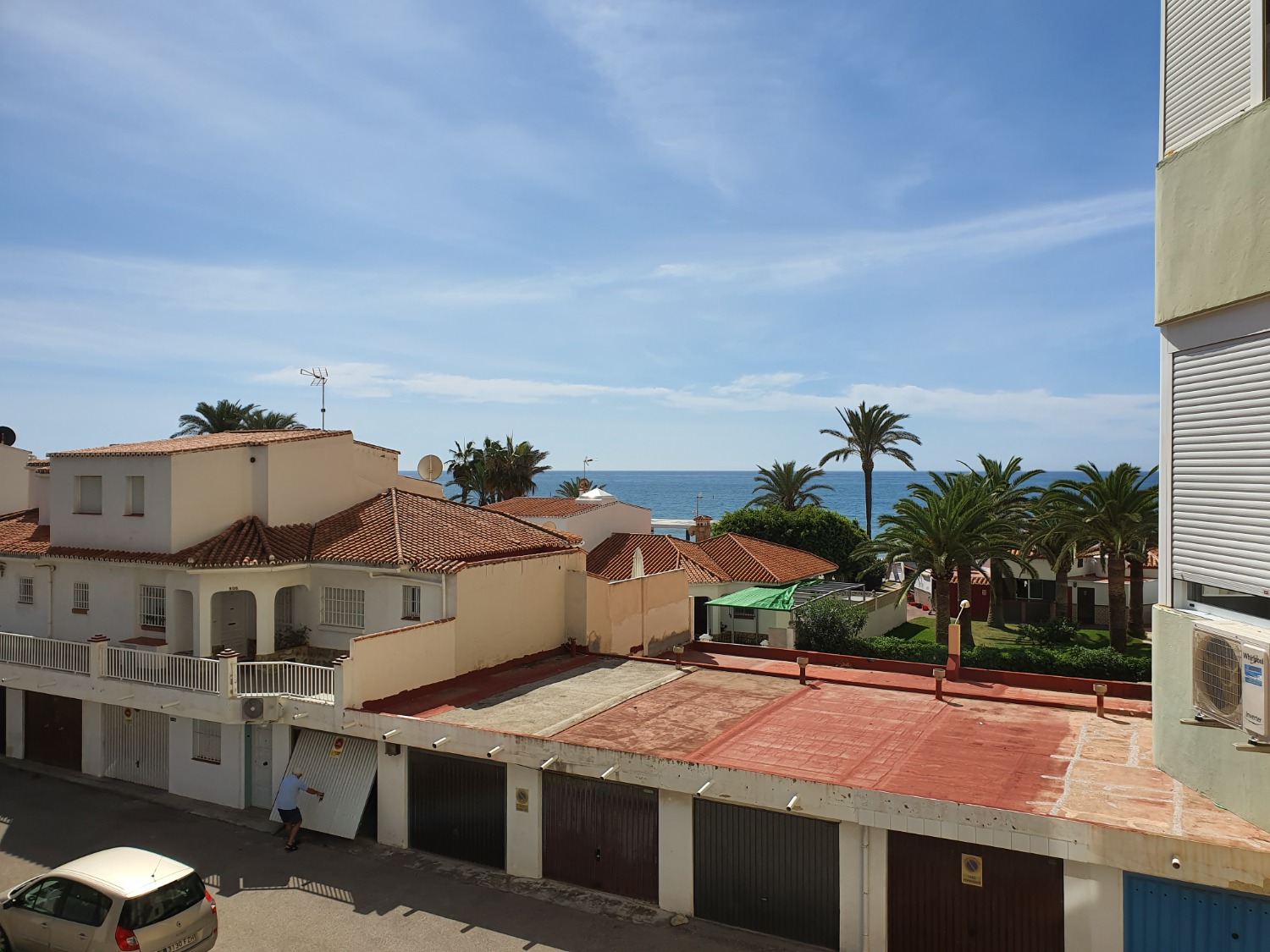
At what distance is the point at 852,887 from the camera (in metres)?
11.5

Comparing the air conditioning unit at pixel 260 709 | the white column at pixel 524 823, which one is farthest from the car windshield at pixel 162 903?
the air conditioning unit at pixel 260 709

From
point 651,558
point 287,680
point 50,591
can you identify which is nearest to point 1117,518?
point 651,558

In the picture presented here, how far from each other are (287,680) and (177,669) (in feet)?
8.58

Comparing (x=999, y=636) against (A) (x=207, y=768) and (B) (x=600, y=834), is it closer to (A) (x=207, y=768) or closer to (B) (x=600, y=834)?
(B) (x=600, y=834)

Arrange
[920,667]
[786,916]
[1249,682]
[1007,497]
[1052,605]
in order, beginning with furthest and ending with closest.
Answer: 1. [1052,605]
2. [1007,497]
3. [920,667]
4. [786,916]
5. [1249,682]

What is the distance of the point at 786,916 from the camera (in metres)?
12.0

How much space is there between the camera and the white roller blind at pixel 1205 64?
10375 mm

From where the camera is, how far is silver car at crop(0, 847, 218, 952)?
10453 millimetres

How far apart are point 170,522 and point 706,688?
12.2 metres

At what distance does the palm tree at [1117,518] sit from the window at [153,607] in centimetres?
2848

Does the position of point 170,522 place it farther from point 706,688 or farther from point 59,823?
point 706,688

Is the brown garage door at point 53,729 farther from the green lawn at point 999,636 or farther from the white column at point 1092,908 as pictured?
the green lawn at point 999,636

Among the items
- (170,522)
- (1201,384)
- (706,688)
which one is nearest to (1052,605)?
(706,688)

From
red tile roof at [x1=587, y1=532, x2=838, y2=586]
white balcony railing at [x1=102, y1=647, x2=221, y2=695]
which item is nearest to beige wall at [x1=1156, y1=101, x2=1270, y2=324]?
white balcony railing at [x1=102, y1=647, x2=221, y2=695]
